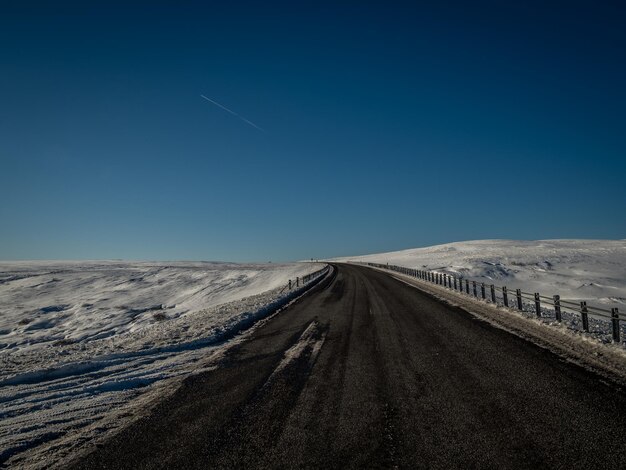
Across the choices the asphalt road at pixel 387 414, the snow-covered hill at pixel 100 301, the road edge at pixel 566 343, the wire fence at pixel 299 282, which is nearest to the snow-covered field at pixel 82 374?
the snow-covered hill at pixel 100 301

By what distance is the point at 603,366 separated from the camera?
6.82 meters

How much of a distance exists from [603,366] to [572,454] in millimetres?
4218

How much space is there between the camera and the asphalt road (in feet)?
12.6

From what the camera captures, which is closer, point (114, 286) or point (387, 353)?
point (387, 353)

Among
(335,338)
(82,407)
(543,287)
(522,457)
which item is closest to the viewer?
(522,457)

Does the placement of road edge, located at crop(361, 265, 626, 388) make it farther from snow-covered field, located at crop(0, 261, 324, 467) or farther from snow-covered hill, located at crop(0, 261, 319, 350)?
snow-covered hill, located at crop(0, 261, 319, 350)

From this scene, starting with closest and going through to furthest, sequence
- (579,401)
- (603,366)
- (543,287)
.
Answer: (579,401) < (603,366) < (543,287)

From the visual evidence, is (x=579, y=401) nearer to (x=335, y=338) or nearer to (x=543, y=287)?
(x=335, y=338)

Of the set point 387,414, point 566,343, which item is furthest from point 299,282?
point 387,414

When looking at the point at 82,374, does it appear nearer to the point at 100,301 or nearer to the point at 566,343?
the point at 566,343

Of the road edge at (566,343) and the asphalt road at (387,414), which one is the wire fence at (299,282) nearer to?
the road edge at (566,343)

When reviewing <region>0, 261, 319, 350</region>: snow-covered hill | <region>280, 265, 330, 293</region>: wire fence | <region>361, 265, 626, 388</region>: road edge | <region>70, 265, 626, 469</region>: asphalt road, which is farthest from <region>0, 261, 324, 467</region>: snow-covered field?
<region>280, 265, 330, 293</region>: wire fence

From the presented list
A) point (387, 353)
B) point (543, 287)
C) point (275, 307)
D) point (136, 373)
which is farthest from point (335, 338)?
point (543, 287)

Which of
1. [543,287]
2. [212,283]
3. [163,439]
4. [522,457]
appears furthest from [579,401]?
[212,283]
